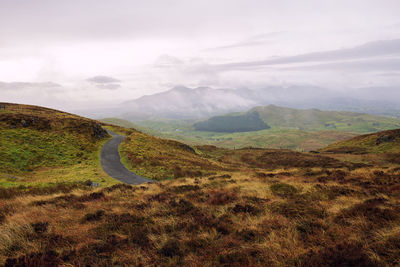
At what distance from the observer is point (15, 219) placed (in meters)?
7.63

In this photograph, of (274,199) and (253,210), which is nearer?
(253,210)

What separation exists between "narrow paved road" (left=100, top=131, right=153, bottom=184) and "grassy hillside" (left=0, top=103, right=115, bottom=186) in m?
1.08

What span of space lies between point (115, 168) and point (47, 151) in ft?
41.8

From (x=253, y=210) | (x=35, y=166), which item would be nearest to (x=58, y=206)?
(x=253, y=210)

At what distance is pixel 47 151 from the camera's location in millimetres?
30781

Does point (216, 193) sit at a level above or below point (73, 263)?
below

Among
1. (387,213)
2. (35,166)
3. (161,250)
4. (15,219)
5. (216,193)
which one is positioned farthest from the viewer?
(35,166)

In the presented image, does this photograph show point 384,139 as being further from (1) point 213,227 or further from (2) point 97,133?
(2) point 97,133

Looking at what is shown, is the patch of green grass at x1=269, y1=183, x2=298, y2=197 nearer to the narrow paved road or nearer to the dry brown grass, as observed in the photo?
the dry brown grass

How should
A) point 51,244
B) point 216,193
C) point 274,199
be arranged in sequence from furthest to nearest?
point 216,193 < point 274,199 < point 51,244

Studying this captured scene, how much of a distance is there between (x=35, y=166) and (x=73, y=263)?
2812 centimetres

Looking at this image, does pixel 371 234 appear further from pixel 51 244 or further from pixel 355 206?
pixel 51 244

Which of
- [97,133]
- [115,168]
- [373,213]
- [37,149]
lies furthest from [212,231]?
[97,133]

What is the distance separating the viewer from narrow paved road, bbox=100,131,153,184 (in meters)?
23.8
